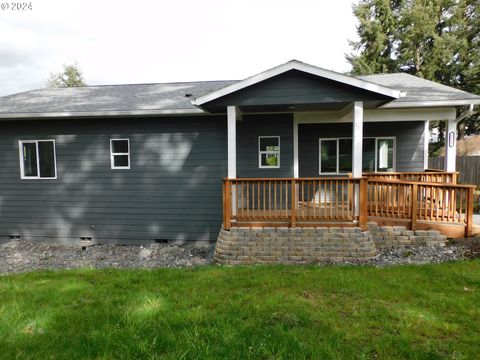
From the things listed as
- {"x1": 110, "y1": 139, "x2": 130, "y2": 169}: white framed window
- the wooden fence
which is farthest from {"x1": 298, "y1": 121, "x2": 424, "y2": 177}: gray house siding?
the wooden fence

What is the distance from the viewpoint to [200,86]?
1098cm

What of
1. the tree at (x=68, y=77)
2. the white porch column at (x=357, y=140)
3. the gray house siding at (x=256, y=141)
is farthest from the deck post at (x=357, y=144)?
the tree at (x=68, y=77)

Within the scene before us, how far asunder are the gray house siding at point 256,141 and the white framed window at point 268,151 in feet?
0.29

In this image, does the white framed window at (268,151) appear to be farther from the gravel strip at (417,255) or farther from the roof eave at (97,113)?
the gravel strip at (417,255)

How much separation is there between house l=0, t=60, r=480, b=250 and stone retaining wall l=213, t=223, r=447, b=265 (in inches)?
61.4

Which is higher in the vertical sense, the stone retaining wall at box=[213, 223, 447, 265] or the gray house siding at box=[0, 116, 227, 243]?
the gray house siding at box=[0, 116, 227, 243]

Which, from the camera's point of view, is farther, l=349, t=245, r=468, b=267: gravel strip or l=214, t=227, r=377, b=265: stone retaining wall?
l=214, t=227, r=377, b=265: stone retaining wall

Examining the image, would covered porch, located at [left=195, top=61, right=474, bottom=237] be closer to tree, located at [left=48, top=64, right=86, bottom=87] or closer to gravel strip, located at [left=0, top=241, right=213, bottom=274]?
gravel strip, located at [left=0, top=241, right=213, bottom=274]

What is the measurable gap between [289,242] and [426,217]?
3.17 m

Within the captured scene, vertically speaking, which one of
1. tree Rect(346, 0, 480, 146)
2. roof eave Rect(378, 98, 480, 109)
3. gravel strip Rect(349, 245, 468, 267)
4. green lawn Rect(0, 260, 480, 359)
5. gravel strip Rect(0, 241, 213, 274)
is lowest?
gravel strip Rect(0, 241, 213, 274)

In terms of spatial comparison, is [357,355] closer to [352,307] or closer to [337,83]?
[352,307]

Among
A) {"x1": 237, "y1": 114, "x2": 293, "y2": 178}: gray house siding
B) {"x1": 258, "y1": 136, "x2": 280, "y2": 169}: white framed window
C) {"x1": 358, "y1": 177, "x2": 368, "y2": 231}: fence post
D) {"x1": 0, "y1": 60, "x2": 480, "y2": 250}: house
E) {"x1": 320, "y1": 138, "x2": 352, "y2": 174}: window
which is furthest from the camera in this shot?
{"x1": 320, "y1": 138, "x2": 352, "y2": 174}: window

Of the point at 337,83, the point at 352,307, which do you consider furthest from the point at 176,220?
the point at 352,307

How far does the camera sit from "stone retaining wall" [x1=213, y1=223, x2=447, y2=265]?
638 centimetres
